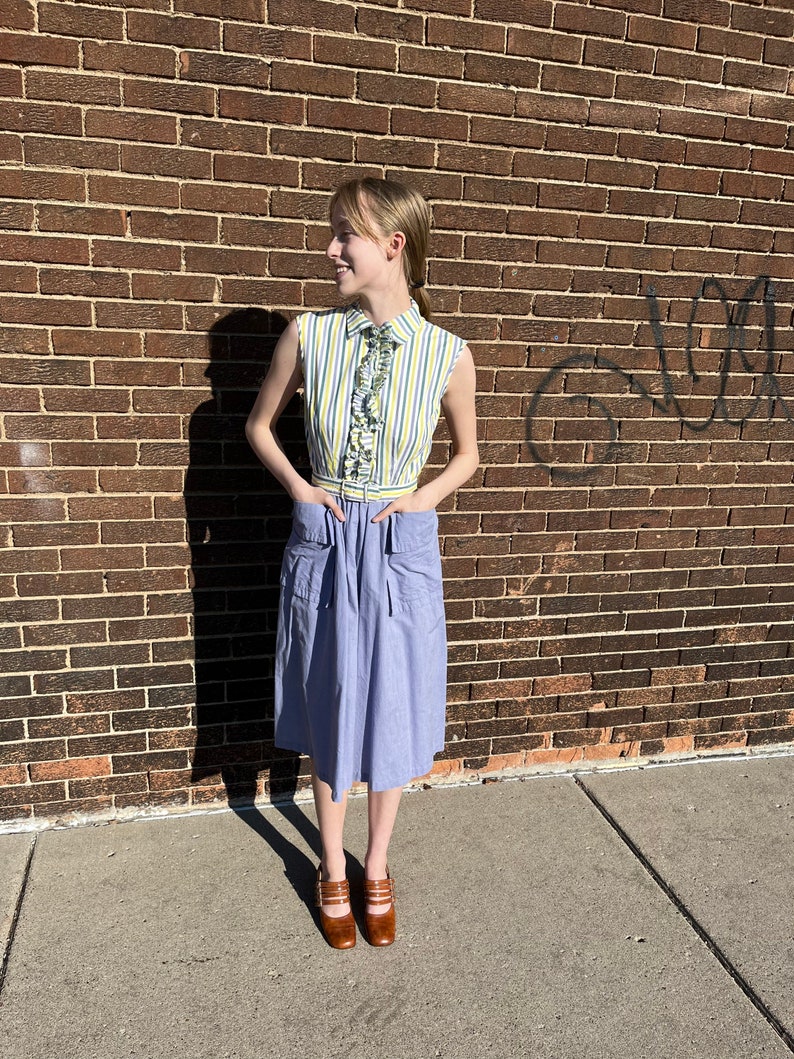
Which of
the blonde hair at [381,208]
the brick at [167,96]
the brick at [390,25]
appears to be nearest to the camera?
the blonde hair at [381,208]

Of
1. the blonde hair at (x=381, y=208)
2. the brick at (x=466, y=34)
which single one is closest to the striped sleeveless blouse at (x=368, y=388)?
the blonde hair at (x=381, y=208)

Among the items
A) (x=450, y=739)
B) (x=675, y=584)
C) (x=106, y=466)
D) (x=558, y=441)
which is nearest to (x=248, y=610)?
(x=106, y=466)

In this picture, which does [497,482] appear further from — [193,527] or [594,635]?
[193,527]

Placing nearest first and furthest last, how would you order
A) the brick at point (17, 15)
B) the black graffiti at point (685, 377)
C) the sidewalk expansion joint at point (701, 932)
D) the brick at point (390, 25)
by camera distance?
the sidewalk expansion joint at point (701, 932)
the brick at point (17, 15)
the brick at point (390, 25)
the black graffiti at point (685, 377)

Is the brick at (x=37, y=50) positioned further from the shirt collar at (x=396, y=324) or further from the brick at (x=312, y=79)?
the shirt collar at (x=396, y=324)

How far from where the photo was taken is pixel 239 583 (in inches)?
111

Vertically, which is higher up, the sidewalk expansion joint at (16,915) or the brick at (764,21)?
the brick at (764,21)

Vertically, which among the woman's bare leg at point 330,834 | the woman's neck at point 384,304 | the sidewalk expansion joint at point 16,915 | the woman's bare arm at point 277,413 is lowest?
the sidewalk expansion joint at point 16,915

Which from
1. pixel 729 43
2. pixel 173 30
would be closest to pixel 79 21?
pixel 173 30

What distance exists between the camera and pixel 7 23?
2.26 meters

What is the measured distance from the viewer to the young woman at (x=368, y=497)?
214cm

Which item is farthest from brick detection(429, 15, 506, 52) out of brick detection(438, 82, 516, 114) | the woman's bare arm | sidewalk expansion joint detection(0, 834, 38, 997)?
sidewalk expansion joint detection(0, 834, 38, 997)

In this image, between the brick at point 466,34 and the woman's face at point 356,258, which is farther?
the brick at point 466,34

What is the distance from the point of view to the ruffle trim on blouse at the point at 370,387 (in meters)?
2.15
